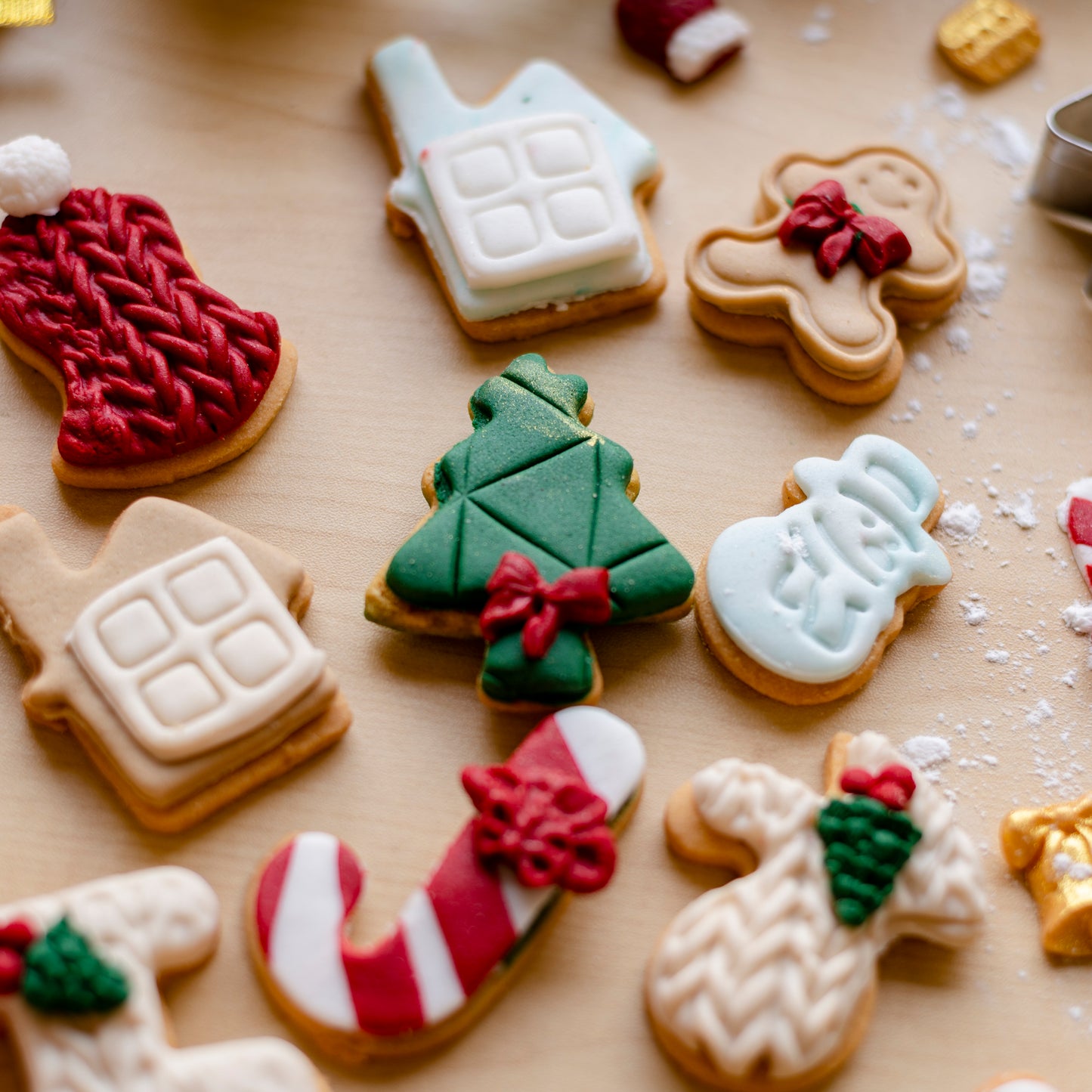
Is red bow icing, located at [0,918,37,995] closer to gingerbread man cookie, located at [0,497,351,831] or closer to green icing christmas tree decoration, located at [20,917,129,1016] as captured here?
green icing christmas tree decoration, located at [20,917,129,1016]

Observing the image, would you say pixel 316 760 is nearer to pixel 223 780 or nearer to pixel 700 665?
pixel 223 780

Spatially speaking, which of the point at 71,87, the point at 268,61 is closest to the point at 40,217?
the point at 71,87

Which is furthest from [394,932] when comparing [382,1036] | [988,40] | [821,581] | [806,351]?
[988,40]

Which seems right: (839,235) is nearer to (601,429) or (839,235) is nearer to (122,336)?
(601,429)

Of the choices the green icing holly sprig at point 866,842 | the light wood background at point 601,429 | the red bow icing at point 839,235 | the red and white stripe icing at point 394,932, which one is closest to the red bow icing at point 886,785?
the green icing holly sprig at point 866,842

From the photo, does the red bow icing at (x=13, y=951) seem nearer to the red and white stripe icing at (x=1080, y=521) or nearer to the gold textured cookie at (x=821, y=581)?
the gold textured cookie at (x=821, y=581)

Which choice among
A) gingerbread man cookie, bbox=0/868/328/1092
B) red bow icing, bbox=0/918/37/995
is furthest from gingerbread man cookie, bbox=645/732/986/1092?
red bow icing, bbox=0/918/37/995
